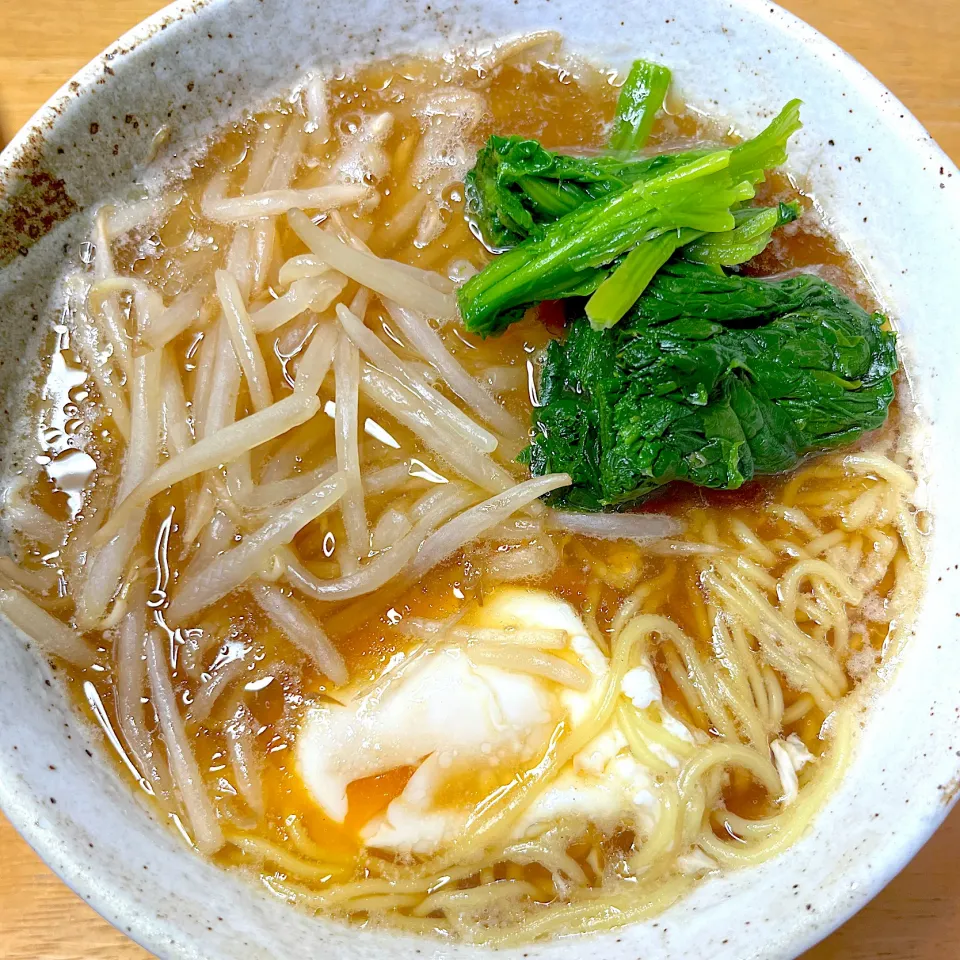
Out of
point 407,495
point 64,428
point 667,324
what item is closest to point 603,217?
point 667,324

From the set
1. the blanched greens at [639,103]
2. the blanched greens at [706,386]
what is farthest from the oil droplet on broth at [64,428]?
the blanched greens at [639,103]

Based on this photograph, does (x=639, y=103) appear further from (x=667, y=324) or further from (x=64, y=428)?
(x=64, y=428)

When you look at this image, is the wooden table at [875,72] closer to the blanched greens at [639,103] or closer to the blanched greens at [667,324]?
the blanched greens at [639,103]

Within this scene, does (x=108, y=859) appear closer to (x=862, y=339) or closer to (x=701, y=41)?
(x=862, y=339)

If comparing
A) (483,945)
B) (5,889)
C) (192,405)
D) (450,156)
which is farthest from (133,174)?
(483,945)

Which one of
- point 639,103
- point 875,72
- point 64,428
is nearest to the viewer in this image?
point 64,428

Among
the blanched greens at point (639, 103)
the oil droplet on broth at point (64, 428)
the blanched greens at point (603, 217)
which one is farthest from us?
the blanched greens at point (639, 103)
